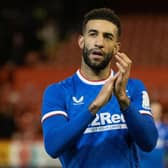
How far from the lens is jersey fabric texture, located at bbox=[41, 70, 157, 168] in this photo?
3020mm

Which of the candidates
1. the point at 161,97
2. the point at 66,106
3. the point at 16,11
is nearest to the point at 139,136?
the point at 66,106

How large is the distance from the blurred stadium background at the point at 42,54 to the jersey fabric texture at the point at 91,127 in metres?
5.54

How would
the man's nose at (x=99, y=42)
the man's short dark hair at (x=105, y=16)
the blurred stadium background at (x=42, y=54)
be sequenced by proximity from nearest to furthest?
the man's nose at (x=99, y=42)
the man's short dark hair at (x=105, y=16)
the blurred stadium background at (x=42, y=54)

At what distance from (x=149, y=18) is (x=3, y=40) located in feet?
9.65

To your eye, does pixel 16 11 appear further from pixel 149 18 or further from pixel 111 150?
pixel 111 150

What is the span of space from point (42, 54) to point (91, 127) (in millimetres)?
9536

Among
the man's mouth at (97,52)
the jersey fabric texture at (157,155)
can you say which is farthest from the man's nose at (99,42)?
the jersey fabric texture at (157,155)

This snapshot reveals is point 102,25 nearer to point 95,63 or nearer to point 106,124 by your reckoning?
point 95,63

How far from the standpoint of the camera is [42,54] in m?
12.6

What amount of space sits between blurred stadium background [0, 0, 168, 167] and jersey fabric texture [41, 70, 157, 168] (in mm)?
5543

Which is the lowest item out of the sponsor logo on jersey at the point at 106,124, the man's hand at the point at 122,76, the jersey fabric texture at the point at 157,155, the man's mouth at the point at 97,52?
the jersey fabric texture at the point at 157,155

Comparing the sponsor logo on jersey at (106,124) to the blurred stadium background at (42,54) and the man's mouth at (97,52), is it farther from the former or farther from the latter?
the blurred stadium background at (42,54)

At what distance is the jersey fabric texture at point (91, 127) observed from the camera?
3020mm

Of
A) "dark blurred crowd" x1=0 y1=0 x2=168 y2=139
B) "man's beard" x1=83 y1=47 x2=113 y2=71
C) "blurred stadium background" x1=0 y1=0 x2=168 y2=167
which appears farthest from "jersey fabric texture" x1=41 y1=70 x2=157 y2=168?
"dark blurred crowd" x1=0 y1=0 x2=168 y2=139
